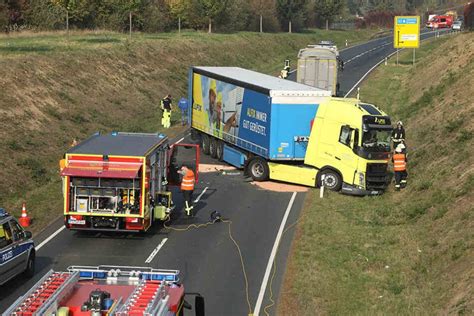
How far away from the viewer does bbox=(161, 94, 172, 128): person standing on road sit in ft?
133

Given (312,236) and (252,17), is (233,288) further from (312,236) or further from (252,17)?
(252,17)

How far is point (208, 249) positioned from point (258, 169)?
903cm

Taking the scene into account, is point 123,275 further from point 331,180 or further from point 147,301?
point 331,180

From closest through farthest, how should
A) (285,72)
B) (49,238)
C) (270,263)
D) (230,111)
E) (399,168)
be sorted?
(270,263)
(49,238)
(399,168)
(230,111)
(285,72)

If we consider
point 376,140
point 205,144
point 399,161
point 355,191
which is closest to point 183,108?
point 205,144

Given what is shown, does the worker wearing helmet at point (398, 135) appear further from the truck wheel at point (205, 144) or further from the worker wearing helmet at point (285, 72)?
the worker wearing helmet at point (285, 72)

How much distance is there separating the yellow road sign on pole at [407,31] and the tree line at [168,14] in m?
23.6

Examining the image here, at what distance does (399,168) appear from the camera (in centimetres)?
2808

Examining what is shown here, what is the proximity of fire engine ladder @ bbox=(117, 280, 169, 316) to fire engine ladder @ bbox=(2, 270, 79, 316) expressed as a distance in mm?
832

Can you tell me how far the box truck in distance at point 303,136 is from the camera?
90.4ft

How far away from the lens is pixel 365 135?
1083 inches

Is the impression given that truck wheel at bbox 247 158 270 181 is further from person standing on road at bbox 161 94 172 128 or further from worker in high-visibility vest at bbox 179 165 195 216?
person standing on road at bbox 161 94 172 128

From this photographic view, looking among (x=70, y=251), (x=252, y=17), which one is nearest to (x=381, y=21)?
(x=252, y=17)

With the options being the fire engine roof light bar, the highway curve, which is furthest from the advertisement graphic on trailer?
the fire engine roof light bar
